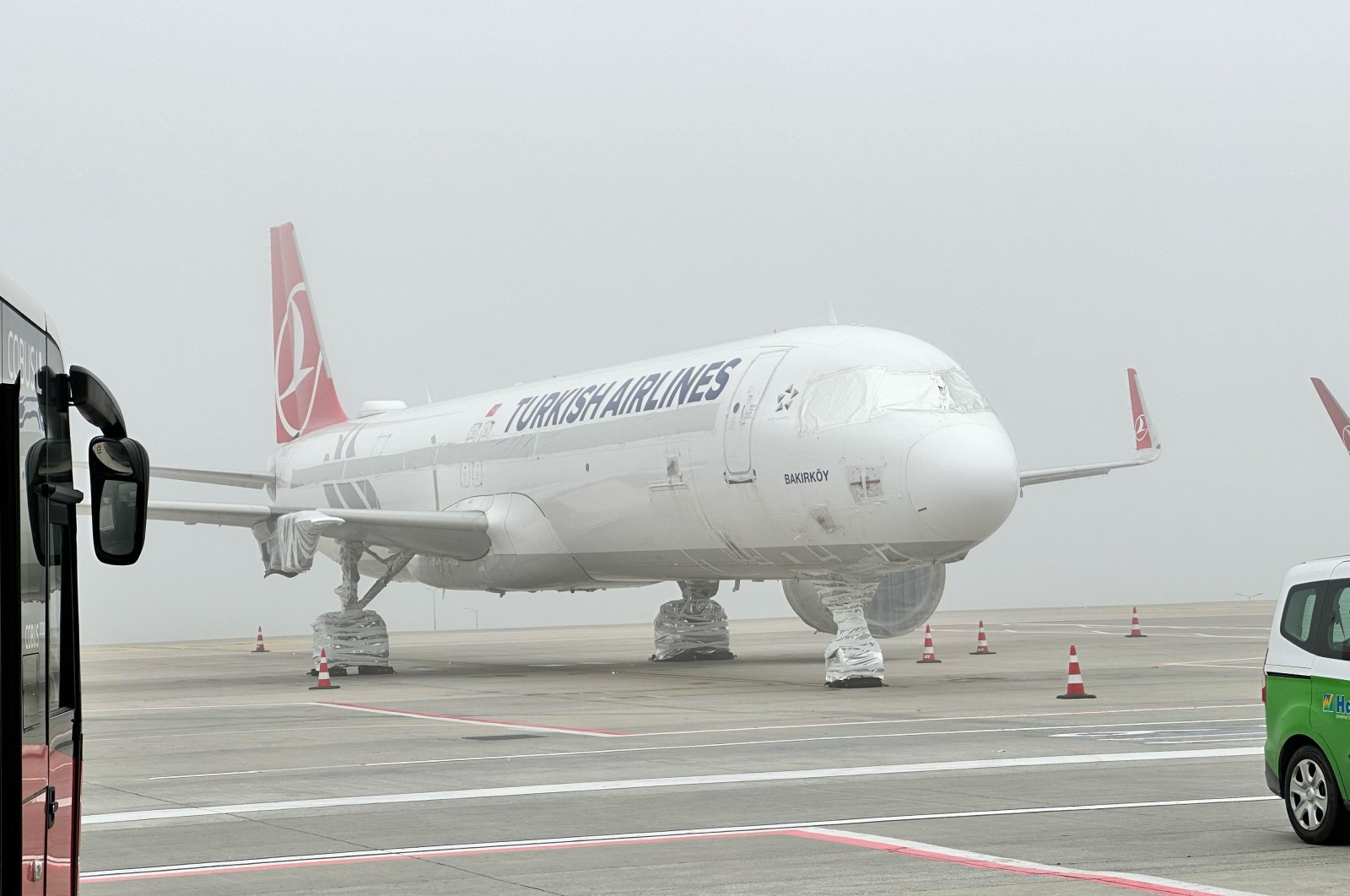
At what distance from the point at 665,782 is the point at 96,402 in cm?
698

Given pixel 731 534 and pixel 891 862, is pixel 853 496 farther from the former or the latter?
pixel 891 862

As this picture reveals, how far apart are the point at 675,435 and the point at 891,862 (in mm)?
14162

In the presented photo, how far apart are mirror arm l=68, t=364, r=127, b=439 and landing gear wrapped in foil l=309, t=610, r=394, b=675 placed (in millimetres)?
21659

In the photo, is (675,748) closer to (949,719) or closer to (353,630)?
(949,719)

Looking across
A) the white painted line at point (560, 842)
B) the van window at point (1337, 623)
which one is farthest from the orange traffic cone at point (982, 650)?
the van window at point (1337, 623)

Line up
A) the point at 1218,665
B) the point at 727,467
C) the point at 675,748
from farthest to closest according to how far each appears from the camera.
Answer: the point at 1218,665 → the point at 727,467 → the point at 675,748

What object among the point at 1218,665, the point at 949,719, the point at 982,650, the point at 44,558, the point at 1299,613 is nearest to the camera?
the point at 44,558

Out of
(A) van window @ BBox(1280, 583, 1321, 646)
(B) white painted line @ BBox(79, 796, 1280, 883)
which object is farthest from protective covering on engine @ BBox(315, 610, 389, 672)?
(A) van window @ BBox(1280, 583, 1321, 646)

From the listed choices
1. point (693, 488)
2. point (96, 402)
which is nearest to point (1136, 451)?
point (693, 488)

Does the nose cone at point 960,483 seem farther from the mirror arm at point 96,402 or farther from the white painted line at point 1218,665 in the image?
the mirror arm at point 96,402

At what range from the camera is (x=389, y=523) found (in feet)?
84.0

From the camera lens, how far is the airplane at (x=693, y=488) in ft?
63.4

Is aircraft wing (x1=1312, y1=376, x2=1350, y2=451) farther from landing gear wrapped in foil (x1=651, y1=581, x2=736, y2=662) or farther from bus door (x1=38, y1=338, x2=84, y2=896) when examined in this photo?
bus door (x1=38, y1=338, x2=84, y2=896)

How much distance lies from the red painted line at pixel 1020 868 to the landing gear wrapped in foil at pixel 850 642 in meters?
11.1
